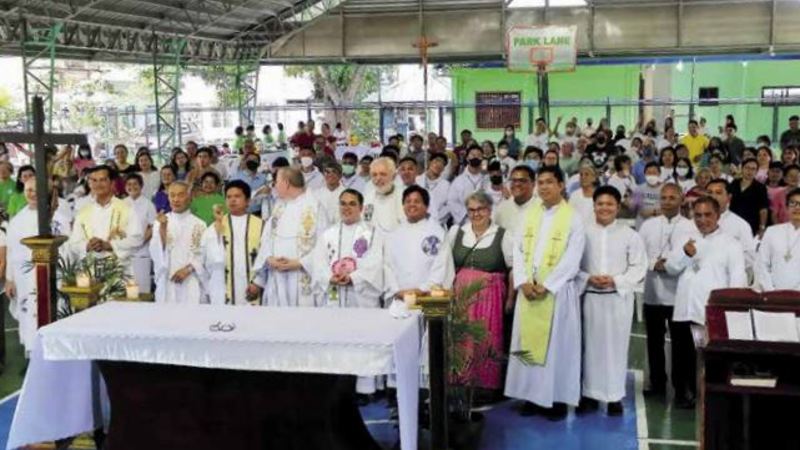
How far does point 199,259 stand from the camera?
7.15m

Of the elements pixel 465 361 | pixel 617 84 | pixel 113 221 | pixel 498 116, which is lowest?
pixel 465 361

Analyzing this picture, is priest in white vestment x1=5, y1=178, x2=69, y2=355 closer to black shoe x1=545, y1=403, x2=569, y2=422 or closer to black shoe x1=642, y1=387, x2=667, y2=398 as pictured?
black shoe x1=545, y1=403, x2=569, y2=422

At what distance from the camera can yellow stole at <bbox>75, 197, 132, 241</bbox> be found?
25.2ft

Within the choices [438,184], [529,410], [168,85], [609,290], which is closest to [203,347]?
[529,410]

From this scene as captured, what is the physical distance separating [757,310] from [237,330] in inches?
108

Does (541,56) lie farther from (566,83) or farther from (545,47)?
(566,83)

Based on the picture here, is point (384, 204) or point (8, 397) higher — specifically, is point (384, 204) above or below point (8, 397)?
above

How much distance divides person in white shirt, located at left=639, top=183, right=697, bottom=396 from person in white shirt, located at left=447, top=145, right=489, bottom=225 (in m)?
3.94

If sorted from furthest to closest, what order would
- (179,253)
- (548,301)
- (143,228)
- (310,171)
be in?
(310,171) → (143,228) → (179,253) → (548,301)

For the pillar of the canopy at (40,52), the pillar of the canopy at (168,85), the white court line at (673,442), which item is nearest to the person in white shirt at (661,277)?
the white court line at (673,442)

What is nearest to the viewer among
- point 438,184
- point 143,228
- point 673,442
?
point 673,442

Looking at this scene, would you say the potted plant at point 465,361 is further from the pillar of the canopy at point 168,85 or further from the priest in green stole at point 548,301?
the pillar of the canopy at point 168,85

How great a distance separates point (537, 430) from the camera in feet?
20.9

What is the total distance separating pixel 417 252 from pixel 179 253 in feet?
6.23
